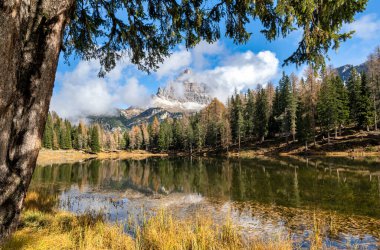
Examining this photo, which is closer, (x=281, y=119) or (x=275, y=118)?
(x=281, y=119)

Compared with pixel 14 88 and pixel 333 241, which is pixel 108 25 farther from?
pixel 333 241

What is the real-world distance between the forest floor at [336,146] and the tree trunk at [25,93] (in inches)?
2123

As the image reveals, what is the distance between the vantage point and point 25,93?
4.36 meters

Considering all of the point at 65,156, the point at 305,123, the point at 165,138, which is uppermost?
the point at 305,123

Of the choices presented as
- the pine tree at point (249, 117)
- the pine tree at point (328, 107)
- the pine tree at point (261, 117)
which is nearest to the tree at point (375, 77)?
the pine tree at point (328, 107)

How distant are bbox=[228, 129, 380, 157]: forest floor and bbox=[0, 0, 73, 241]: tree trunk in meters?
53.9

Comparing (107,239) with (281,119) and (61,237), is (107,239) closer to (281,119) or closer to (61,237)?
(61,237)

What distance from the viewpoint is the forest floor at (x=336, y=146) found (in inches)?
1973

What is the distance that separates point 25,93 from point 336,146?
194 ft

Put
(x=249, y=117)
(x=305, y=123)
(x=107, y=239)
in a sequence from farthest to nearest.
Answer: (x=249, y=117) < (x=305, y=123) < (x=107, y=239)

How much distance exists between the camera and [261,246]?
6301mm

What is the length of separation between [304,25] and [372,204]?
13636 millimetres

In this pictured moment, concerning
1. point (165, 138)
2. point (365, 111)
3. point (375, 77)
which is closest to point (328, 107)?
point (365, 111)

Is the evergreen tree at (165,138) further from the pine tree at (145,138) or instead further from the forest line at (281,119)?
the pine tree at (145,138)
